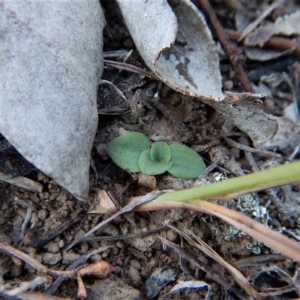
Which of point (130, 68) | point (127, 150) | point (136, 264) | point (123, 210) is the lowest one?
point (136, 264)

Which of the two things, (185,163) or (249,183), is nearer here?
(249,183)

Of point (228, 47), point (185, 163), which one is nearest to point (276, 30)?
point (228, 47)

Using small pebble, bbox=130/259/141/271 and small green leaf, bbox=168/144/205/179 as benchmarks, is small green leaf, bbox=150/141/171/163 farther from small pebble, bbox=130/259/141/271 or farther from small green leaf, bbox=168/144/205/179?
small pebble, bbox=130/259/141/271

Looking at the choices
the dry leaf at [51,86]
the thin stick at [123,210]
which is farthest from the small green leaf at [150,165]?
the dry leaf at [51,86]

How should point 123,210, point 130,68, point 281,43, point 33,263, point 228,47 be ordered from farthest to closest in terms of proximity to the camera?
point 281,43, point 228,47, point 130,68, point 123,210, point 33,263

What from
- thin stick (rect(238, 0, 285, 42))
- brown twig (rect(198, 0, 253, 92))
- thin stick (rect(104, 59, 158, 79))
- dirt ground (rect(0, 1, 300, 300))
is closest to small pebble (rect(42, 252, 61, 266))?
dirt ground (rect(0, 1, 300, 300))

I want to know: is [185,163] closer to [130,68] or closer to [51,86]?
[130,68]

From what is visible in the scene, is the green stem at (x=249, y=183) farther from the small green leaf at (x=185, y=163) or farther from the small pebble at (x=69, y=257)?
the small pebble at (x=69, y=257)

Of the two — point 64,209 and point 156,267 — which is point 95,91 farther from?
point 156,267
